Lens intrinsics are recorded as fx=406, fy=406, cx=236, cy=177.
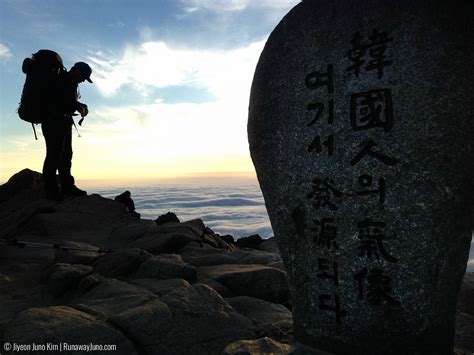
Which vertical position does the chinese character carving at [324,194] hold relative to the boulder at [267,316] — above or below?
above

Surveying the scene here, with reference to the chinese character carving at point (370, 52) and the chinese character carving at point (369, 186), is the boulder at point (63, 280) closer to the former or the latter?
the chinese character carving at point (369, 186)

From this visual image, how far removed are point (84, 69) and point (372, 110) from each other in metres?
10.1

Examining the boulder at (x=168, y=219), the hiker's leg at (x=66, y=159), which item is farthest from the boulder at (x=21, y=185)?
the boulder at (x=168, y=219)

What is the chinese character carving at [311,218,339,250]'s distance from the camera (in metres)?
3.85

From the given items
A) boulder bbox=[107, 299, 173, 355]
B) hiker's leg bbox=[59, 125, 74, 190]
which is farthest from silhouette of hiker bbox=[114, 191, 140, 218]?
boulder bbox=[107, 299, 173, 355]

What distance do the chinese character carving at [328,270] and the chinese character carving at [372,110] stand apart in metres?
1.30

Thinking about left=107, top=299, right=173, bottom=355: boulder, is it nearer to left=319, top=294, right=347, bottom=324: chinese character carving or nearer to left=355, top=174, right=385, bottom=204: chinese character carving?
left=319, top=294, right=347, bottom=324: chinese character carving

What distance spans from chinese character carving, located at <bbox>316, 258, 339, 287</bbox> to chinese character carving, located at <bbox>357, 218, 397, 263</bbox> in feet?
0.99

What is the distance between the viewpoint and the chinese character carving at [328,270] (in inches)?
153

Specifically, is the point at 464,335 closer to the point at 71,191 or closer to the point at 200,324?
the point at 200,324

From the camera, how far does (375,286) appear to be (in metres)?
3.74

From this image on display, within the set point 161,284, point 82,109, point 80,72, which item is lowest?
point 161,284

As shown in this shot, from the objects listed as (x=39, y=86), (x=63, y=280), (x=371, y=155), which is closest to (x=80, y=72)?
(x=39, y=86)

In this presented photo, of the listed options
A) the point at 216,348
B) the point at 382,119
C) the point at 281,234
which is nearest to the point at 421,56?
the point at 382,119
